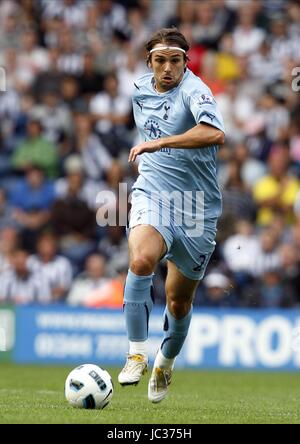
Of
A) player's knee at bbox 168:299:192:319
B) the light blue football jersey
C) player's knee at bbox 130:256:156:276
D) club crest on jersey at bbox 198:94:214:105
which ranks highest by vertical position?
club crest on jersey at bbox 198:94:214:105

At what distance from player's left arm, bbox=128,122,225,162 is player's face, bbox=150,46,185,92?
594mm

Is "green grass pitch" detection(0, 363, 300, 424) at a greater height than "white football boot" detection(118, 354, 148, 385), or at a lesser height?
lesser

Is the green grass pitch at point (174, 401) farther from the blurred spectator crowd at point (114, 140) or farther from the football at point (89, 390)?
the blurred spectator crowd at point (114, 140)

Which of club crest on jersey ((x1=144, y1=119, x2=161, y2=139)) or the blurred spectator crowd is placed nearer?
club crest on jersey ((x1=144, y1=119, x2=161, y2=139))

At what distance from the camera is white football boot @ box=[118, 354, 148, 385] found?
792 cm

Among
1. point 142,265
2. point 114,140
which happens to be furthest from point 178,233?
point 114,140

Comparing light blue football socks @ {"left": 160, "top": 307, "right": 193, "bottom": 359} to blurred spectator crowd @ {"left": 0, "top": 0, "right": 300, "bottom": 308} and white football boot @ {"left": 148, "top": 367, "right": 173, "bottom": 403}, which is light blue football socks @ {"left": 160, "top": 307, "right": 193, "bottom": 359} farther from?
blurred spectator crowd @ {"left": 0, "top": 0, "right": 300, "bottom": 308}

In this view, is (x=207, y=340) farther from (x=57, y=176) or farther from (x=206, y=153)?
(x=206, y=153)

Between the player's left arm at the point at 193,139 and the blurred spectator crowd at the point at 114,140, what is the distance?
25.0ft

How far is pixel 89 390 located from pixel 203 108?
2228 mm

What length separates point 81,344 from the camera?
52.0ft

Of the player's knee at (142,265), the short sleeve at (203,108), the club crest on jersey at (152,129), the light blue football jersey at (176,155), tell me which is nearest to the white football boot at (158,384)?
the player's knee at (142,265)

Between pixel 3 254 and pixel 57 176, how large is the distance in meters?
2.21

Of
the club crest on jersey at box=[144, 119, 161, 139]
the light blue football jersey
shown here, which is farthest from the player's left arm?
the club crest on jersey at box=[144, 119, 161, 139]
